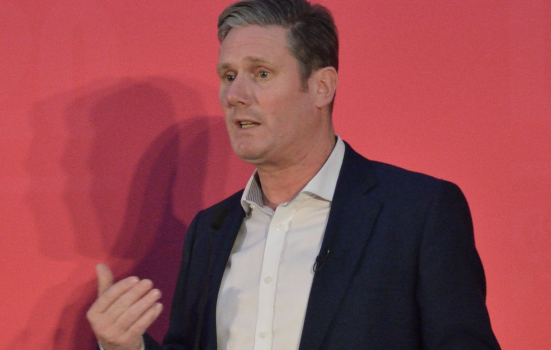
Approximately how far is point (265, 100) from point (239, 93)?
0.08 metres

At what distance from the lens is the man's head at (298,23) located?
6.75 feet

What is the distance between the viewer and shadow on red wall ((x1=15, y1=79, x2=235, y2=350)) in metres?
2.31

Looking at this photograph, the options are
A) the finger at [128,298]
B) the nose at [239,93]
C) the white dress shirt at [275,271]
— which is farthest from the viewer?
the nose at [239,93]

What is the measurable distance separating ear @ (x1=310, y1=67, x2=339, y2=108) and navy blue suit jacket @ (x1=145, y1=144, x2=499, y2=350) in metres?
0.32

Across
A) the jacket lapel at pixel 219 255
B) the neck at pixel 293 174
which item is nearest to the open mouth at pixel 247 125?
the neck at pixel 293 174

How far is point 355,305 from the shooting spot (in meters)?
1.75

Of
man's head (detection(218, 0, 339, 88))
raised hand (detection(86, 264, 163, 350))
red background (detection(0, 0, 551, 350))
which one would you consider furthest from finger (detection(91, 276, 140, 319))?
man's head (detection(218, 0, 339, 88))

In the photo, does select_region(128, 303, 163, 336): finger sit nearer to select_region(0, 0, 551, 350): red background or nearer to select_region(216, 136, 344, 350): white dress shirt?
select_region(216, 136, 344, 350): white dress shirt

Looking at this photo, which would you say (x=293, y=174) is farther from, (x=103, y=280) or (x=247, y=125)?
(x=103, y=280)

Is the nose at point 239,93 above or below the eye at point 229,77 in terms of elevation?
below

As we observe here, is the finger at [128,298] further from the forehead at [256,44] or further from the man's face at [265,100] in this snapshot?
the forehead at [256,44]

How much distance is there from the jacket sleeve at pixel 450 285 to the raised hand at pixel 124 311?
0.70 metres

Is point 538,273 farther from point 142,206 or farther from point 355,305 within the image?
point 142,206

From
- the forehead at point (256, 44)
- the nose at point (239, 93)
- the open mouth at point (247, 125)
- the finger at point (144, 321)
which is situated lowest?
the finger at point (144, 321)
